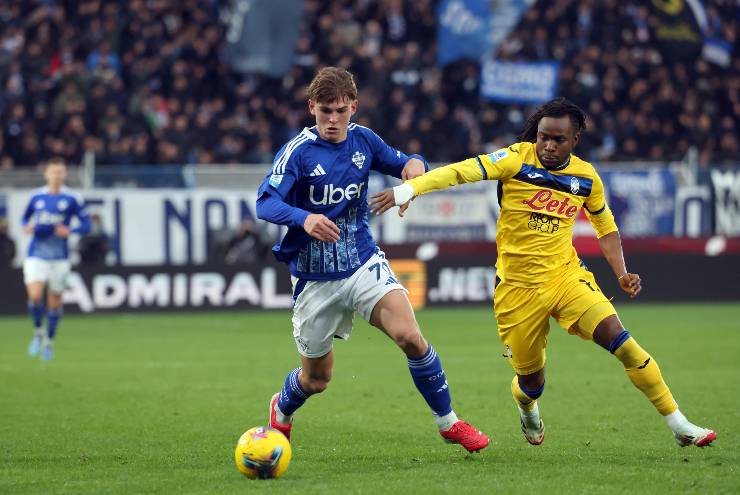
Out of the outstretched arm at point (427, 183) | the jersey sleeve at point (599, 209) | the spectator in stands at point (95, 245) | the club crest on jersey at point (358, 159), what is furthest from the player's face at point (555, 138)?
the spectator in stands at point (95, 245)

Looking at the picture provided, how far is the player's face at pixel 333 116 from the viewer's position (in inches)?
304

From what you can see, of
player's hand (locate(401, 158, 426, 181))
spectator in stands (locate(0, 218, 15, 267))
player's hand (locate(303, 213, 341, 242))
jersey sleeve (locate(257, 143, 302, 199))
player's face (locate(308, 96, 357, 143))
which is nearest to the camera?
player's hand (locate(303, 213, 341, 242))

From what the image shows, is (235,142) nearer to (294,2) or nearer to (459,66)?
(294,2)

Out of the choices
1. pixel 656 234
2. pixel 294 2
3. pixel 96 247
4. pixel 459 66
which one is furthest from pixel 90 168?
pixel 656 234

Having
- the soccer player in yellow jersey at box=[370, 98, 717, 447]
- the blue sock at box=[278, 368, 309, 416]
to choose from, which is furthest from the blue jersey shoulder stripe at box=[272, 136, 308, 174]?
the blue sock at box=[278, 368, 309, 416]

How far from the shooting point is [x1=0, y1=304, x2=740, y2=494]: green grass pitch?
705cm

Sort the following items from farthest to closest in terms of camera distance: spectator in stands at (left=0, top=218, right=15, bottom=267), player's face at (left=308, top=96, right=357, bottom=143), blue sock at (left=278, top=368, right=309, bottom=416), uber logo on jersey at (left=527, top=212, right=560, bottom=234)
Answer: spectator in stands at (left=0, top=218, right=15, bottom=267) < uber logo on jersey at (left=527, top=212, right=560, bottom=234) < blue sock at (left=278, top=368, right=309, bottom=416) < player's face at (left=308, top=96, right=357, bottom=143)

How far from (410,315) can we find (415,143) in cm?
1721

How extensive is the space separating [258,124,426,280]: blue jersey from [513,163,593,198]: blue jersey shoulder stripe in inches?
41.7

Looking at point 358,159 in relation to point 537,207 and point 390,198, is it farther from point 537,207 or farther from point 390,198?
point 537,207

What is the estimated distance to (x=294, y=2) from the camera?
82.2 feet

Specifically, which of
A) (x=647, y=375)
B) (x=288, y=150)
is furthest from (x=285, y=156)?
(x=647, y=375)

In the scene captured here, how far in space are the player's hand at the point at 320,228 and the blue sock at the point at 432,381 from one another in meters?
1.13

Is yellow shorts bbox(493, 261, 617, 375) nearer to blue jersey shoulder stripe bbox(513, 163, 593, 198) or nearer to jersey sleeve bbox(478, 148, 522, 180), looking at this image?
blue jersey shoulder stripe bbox(513, 163, 593, 198)
